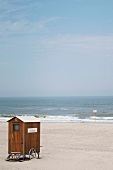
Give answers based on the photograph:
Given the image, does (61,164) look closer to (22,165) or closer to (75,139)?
(22,165)

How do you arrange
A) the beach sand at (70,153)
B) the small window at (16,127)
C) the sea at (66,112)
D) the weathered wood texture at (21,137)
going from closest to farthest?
the beach sand at (70,153), the weathered wood texture at (21,137), the small window at (16,127), the sea at (66,112)

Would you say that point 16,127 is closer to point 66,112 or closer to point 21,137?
point 21,137

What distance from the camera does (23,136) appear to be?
14.2m

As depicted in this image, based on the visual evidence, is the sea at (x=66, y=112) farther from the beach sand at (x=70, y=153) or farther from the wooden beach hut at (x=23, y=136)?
the wooden beach hut at (x=23, y=136)

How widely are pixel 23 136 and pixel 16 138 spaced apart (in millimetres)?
337

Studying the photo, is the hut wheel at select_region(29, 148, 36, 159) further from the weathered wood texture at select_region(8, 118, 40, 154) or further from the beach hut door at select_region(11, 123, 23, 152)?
the beach hut door at select_region(11, 123, 23, 152)

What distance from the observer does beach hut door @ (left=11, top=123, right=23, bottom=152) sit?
14320 millimetres

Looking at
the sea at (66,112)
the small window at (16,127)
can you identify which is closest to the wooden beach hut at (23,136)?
the small window at (16,127)

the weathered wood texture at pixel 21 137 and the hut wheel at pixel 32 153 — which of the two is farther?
the hut wheel at pixel 32 153

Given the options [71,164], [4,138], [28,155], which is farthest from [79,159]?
[4,138]

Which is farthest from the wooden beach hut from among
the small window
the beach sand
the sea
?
the sea

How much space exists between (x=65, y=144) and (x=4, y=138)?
447 centimetres

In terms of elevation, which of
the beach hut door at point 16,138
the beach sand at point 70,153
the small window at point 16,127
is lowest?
the beach sand at point 70,153

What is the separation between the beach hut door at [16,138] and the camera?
47.0 feet
